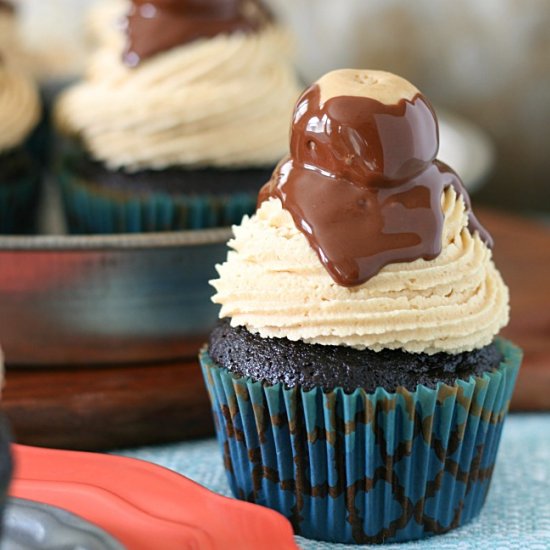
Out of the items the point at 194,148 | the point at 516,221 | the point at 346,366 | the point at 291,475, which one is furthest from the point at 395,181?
the point at 516,221

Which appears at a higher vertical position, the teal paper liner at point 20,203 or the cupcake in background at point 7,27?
the cupcake in background at point 7,27

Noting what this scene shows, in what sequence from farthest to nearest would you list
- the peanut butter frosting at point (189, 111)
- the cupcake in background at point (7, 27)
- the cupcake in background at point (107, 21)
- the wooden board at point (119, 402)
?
the cupcake in background at point (7, 27), the cupcake in background at point (107, 21), the peanut butter frosting at point (189, 111), the wooden board at point (119, 402)

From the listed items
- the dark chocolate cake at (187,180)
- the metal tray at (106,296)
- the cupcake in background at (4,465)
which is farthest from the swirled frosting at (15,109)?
the cupcake in background at (4,465)

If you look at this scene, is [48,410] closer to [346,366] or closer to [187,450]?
[187,450]

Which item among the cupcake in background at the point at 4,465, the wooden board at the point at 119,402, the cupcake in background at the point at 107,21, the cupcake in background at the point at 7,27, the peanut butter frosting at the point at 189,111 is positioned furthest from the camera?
the cupcake in background at the point at 7,27

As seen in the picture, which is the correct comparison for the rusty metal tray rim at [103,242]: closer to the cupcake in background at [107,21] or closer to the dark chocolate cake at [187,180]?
the dark chocolate cake at [187,180]

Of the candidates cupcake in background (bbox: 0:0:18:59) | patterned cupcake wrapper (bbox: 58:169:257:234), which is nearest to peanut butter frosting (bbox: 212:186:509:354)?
patterned cupcake wrapper (bbox: 58:169:257:234)

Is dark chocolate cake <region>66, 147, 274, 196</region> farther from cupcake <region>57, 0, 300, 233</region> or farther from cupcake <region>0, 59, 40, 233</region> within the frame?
cupcake <region>0, 59, 40, 233</region>
